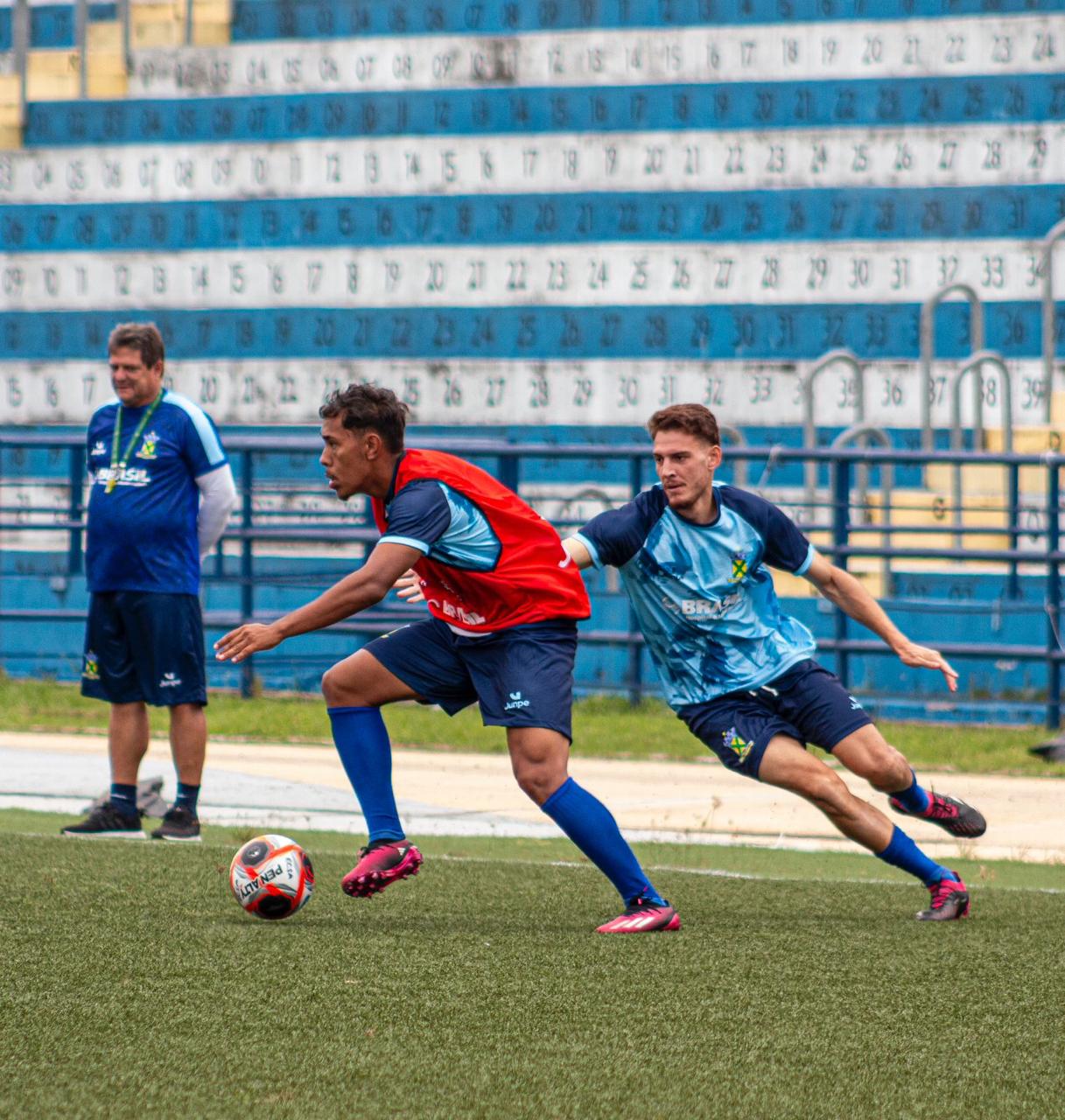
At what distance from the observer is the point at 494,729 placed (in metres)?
11.2

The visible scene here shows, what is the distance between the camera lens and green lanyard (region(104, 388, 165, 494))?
736 centimetres

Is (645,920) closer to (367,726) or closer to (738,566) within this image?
(367,726)

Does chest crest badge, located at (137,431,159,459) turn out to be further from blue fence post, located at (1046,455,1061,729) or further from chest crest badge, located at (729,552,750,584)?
blue fence post, located at (1046,455,1061,729)

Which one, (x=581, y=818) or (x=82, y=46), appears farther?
(x=82, y=46)

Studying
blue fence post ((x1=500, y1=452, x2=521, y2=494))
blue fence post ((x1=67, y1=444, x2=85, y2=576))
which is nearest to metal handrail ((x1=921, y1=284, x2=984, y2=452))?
blue fence post ((x1=500, y1=452, x2=521, y2=494))

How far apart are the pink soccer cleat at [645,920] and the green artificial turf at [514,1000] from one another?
64 mm

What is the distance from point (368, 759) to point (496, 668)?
46 centimetres

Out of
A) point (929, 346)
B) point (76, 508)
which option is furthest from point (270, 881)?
point (929, 346)

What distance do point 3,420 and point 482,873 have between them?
12700 mm

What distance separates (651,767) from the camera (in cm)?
986

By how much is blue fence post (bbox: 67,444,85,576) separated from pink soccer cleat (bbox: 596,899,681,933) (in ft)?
25.6

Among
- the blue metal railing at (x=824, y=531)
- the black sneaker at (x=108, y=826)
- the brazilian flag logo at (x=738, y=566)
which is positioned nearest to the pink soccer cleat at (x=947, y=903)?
the brazilian flag logo at (x=738, y=566)

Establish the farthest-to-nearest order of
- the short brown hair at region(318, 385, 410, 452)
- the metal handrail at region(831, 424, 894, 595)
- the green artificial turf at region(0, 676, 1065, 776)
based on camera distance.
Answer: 1. the metal handrail at region(831, 424, 894, 595)
2. the green artificial turf at region(0, 676, 1065, 776)
3. the short brown hair at region(318, 385, 410, 452)

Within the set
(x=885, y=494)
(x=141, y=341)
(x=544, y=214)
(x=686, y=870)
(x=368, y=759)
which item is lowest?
(x=686, y=870)
